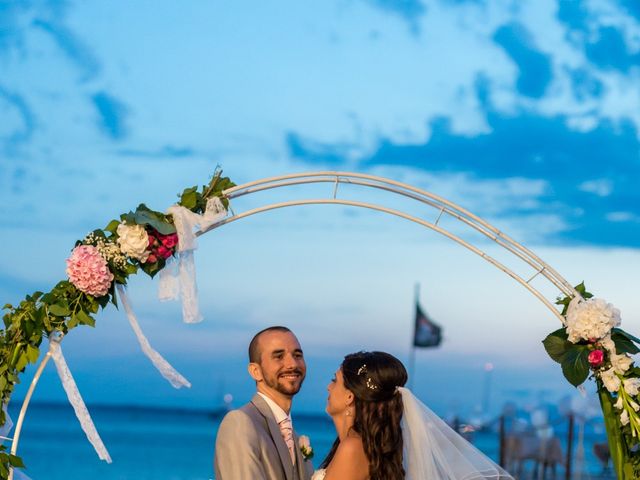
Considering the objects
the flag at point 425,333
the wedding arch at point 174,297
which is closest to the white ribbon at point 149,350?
the wedding arch at point 174,297

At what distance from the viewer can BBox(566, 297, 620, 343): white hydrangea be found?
619cm

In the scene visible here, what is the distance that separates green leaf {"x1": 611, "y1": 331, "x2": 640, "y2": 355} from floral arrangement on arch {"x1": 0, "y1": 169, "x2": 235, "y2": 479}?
272 cm

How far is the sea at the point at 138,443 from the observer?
32219 mm

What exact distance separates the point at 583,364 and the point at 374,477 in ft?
6.31

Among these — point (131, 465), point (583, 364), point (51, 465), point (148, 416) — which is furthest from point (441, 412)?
point (583, 364)

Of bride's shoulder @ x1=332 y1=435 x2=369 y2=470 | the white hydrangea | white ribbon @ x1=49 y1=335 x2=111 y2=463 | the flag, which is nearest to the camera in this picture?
bride's shoulder @ x1=332 y1=435 x2=369 y2=470

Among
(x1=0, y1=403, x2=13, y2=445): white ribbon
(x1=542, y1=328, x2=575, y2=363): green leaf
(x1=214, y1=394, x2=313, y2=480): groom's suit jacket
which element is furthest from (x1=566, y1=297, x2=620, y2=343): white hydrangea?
(x1=0, y1=403, x2=13, y2=445): white ribbon

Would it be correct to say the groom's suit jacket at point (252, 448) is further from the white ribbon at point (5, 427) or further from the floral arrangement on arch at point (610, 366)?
the floral arrangement on arch at point (610, 366)

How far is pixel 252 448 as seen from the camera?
16.9ft

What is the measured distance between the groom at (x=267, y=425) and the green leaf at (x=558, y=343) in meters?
1.77

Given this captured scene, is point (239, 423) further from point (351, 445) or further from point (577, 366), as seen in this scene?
point (577, 366)

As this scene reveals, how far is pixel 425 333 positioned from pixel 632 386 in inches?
607

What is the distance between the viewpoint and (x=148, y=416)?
51.2 metres

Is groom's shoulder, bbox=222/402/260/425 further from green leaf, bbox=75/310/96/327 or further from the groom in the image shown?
green leaf, bbox=75/310/96/327
